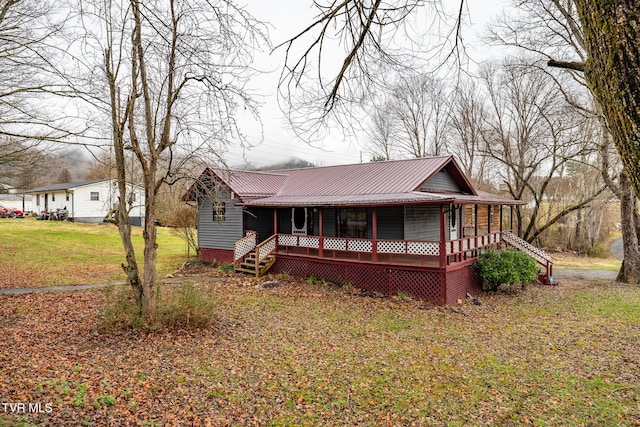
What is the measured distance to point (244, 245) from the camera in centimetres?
1816

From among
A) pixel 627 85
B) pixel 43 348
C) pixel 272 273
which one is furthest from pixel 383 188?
pixel 627 85

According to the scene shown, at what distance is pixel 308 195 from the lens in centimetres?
1808

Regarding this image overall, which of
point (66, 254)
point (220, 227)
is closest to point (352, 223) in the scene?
point (220, 227)

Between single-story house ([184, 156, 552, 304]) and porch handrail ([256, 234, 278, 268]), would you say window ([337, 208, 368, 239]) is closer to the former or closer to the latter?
single-story house ([184, 156, 552, 304])

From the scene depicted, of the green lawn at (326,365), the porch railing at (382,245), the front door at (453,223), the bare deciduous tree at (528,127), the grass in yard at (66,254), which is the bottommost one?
the green lawn at (326,365)

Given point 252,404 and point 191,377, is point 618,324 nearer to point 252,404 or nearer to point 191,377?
point 252,404

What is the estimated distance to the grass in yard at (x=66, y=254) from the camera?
14.8 metres

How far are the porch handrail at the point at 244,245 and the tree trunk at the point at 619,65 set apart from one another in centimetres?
1686

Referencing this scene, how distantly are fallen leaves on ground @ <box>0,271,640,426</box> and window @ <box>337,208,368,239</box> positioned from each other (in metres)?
5.86

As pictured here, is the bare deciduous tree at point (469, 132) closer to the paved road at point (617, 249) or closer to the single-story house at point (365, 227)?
the single-story house at point (365, 227)

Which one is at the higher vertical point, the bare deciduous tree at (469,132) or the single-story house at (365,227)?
the bare deciduous tree at (469,132)

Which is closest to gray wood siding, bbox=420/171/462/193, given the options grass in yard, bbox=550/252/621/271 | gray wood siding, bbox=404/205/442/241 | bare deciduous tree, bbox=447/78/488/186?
gray wood siding, bbox=404/205/442/241

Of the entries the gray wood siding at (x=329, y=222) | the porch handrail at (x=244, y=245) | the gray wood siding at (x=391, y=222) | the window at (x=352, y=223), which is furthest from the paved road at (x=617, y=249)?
the porch handrail at (x=244, y=245)

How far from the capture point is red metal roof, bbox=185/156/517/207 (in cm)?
1462
